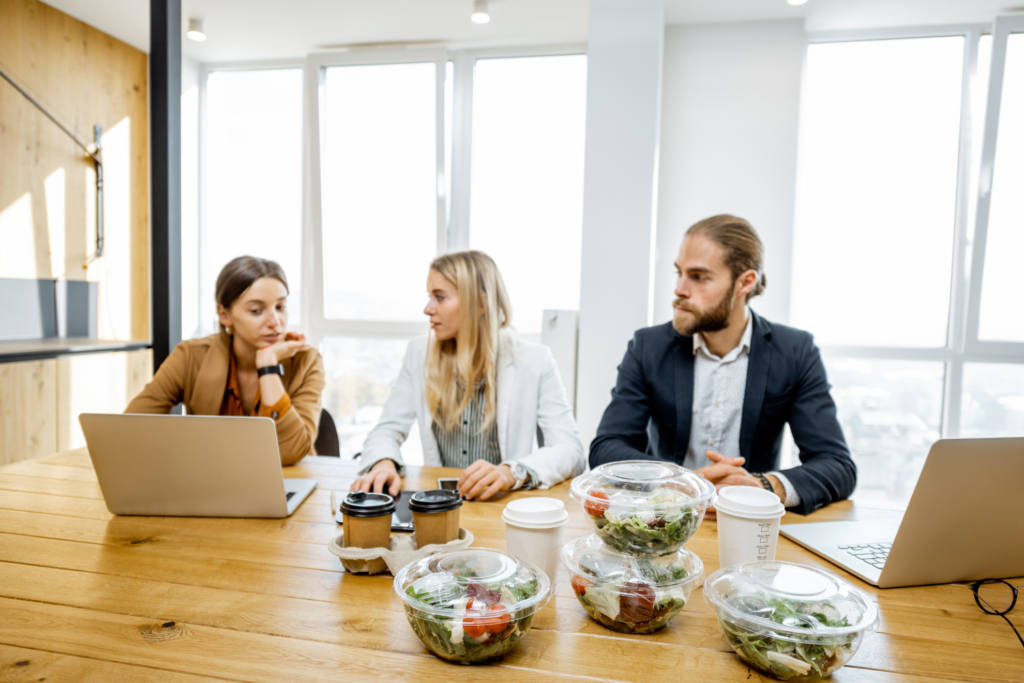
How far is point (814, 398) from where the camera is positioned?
5.54 feet

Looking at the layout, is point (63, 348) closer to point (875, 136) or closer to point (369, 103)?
point (369, 103)

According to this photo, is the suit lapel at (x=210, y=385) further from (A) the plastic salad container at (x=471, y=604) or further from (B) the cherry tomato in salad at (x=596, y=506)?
(B) the cherry tomato in salad at (x=596, y=506)

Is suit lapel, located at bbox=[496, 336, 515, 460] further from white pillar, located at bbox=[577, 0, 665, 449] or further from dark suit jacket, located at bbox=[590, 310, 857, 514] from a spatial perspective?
white pillar, located at bbox=[577, 0, 665, 449]

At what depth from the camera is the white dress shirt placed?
180 centimetres

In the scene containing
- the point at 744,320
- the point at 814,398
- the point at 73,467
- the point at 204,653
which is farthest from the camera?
the point at 744,320

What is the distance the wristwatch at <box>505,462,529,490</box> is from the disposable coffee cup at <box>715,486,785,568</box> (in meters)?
0.58

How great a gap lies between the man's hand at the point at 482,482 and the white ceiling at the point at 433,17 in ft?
8.45

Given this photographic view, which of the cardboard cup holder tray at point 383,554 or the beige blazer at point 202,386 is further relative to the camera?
the beige blazer at point 202,386

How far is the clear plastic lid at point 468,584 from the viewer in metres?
0.71

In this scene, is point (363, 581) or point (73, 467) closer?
point (363, 581)

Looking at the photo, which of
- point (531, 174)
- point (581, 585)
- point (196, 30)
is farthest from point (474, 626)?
point (196, 30)

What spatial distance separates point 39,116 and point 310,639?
366cm

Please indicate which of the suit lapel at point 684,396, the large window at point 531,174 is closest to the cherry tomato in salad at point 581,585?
the suit lapel at point 684,396

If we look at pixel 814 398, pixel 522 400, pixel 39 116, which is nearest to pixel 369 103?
pixel 39 116
